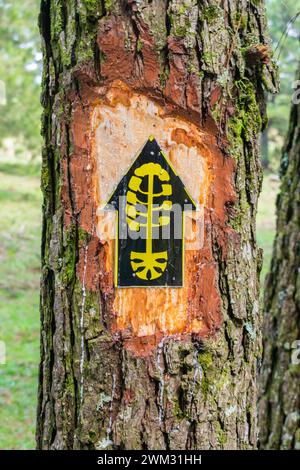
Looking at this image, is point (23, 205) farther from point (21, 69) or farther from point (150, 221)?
point (150, 221)

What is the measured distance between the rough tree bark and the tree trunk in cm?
122

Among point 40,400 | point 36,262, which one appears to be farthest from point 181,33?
point 36,262

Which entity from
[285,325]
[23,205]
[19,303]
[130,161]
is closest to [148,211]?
[130,161]

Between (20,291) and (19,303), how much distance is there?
477mm

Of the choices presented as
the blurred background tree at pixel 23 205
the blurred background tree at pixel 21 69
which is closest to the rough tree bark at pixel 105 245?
the blurred background tree at pixel 23 205

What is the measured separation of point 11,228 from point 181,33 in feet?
32.7

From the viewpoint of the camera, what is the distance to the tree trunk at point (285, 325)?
2924mm

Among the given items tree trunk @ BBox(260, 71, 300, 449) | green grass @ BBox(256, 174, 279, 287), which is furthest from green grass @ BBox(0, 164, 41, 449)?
green grass @ BBox(256, 174, 279, 287)

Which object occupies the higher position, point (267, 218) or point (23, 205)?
point (23, 205)

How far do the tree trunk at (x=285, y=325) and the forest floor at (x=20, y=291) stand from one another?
2449 mm

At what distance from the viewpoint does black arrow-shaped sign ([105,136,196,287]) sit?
1.69 meters

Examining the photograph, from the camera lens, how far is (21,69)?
29.5ft

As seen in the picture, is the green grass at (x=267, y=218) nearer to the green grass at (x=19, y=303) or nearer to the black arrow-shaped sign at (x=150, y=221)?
the green grass at (x=19, y=303)

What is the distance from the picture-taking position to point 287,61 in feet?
34.1
